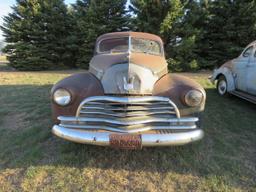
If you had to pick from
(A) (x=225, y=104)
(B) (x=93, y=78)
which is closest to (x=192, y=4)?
(A) (x=225, y=104)

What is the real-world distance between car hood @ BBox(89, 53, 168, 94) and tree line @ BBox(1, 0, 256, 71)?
8969 millimetres

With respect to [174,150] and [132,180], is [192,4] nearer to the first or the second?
[174,150]

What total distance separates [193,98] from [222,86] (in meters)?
3.98

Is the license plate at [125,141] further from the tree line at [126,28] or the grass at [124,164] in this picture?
the tree line at [126,28]

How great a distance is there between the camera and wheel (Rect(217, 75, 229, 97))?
20.1 ft

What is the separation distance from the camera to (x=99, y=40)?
15.3ft

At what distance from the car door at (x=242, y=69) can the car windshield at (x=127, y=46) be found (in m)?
2.33

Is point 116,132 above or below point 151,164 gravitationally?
above

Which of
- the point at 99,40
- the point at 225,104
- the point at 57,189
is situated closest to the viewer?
the point at 57,189

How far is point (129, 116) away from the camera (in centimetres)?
266

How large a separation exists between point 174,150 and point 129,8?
11834 millimetres

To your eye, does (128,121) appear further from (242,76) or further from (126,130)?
(242,76)

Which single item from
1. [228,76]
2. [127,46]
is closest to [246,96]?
[228,76]

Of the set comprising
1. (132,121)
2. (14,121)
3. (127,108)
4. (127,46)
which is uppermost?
(127,46)
